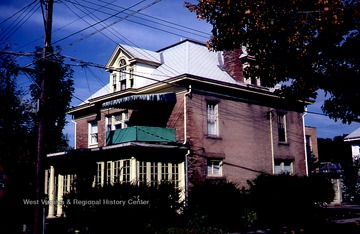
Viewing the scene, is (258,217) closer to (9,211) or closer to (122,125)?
(122,125)

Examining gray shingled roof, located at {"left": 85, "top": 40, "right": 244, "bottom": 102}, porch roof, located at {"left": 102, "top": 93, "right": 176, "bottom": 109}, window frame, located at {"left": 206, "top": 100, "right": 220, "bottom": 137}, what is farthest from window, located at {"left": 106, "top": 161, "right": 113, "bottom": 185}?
window frame, located at {"left": 206, "top": 100, "right": 220, "bottom": 137}

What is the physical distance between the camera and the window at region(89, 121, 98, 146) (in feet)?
92.7

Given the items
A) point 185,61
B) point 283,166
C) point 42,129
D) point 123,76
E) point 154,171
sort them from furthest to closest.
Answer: point 283,166 < point 123,76 < point 185,61 < point 154,171 < point 42,129

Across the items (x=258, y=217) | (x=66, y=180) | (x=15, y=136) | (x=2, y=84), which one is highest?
(x=2, y=84)

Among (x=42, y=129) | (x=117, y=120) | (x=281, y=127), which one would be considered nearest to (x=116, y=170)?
(x=117, y=120)

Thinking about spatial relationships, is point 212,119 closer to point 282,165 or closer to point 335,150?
point 282,165

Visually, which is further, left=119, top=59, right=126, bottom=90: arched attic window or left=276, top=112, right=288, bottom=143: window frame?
left=276, top=112, right=288, bottom=143: window frame

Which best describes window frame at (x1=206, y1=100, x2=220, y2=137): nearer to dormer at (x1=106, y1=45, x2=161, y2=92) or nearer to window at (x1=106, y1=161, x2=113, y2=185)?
dormer at (x1=106, y1=45, x2=161, y2=92)

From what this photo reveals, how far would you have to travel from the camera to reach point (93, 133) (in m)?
28.5

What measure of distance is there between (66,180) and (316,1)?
1875 cm

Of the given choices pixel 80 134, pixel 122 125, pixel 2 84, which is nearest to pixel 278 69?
pixel 122 125

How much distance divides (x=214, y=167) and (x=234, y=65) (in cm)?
745

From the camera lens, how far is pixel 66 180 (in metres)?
24.1

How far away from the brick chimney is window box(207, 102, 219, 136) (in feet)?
10.6
